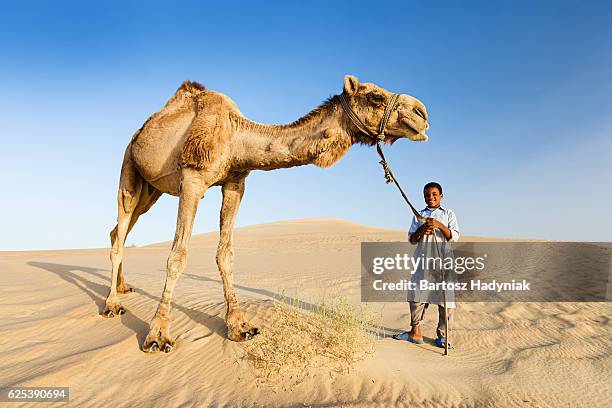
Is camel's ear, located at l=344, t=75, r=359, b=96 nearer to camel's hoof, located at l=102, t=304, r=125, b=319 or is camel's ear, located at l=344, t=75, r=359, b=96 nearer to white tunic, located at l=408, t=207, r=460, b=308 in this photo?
white tunic, located at l=408, t=207, r=460, b=308

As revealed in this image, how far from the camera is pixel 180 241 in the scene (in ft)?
16.3

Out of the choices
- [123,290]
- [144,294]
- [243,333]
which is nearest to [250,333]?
[243,333]

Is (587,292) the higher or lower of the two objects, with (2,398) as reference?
higher

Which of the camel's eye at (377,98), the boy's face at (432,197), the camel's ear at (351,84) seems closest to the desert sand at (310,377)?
the boy's face at (432,197)

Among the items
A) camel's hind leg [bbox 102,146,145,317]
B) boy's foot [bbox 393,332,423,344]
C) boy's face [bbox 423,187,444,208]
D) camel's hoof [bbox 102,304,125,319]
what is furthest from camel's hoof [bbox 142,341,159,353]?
boy's face [bbox 423,187,444,208]

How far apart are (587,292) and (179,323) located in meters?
9.14

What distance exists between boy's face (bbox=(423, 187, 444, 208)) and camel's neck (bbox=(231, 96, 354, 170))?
1907 mm

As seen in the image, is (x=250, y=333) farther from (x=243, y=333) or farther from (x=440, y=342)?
(x=440, y=342)

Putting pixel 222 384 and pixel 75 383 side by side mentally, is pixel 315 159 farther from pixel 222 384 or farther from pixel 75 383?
pixel 75 383

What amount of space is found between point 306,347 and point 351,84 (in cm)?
287

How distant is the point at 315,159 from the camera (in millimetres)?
4410

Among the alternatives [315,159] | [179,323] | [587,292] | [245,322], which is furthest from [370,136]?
[587,292]

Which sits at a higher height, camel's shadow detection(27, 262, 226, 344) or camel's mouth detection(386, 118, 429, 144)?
camel's mouth detection(386, 118, 429, 144)

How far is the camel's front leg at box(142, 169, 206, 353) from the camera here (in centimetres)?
489
